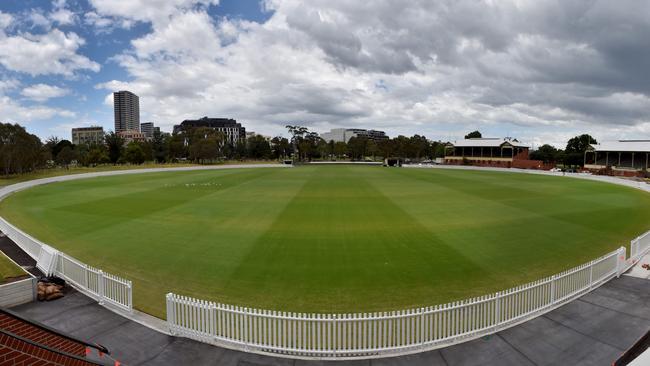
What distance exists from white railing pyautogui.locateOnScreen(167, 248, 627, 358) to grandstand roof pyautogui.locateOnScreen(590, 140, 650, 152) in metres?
91.9

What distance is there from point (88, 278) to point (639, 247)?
78.1 feet

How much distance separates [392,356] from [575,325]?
5886 mm

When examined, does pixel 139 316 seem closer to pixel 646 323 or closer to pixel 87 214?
pixel 646 323

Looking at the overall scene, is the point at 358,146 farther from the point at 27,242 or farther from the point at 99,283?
the point at 99,283

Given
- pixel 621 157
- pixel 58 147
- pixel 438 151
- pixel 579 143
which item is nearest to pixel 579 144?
pixel 579 143

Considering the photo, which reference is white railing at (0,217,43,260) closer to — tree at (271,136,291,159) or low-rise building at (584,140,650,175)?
low-rise building at (584,140,650,175)

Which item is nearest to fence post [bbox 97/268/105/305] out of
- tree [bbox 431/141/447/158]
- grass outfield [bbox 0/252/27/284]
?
grass outfield [bbox 0/252/27/284]

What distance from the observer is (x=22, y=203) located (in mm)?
38344

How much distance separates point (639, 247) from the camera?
17766 millimetres

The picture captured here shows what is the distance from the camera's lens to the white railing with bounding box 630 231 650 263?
56.1 feet

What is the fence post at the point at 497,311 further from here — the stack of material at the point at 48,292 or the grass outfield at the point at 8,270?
the grass outfield at the point at 8,270

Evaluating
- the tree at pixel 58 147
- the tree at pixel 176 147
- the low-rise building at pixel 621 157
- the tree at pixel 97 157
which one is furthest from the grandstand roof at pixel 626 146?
the tree at pixel 58 147

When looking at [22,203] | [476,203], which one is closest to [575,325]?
[476,203]

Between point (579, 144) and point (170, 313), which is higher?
point (579, 144)
